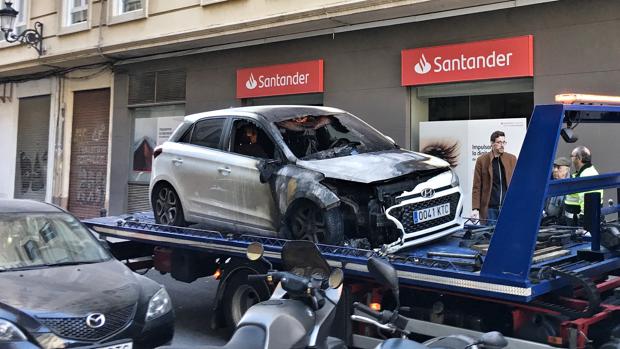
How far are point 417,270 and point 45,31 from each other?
52.8 ft

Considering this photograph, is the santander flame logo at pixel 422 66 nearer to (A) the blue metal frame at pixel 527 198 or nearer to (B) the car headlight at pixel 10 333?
(A) the blue metal frame at pixel 527 198

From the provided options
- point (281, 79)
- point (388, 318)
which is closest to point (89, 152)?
point (281, 79)

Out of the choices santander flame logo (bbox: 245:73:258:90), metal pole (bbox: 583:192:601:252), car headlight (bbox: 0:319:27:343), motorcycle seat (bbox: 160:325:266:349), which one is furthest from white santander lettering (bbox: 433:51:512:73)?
car headlight (bbox: 0:319:27:343)

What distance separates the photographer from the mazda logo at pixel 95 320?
4.17m

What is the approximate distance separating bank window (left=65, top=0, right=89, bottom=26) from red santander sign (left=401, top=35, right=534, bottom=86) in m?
10.1

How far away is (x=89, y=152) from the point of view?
657 inches

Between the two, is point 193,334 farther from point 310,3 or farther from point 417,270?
point 310,3

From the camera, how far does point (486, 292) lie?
12.5ft

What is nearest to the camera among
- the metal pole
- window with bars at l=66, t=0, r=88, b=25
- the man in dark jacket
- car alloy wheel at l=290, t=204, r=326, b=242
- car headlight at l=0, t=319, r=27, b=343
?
car headlight at l=0, t=319, r=27, b=343

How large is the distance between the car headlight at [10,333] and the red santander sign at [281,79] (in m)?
8.62

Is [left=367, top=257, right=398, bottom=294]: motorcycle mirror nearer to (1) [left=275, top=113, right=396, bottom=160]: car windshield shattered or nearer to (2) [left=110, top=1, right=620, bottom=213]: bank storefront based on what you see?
(1) [left=275, top=113, right=396, bottom=160]: car windshield shattered

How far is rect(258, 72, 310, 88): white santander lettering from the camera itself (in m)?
12.0

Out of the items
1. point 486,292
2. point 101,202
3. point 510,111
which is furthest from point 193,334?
point 101,202

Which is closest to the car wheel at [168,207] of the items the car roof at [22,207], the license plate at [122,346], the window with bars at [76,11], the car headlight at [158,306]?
the car roof at [22,207]
